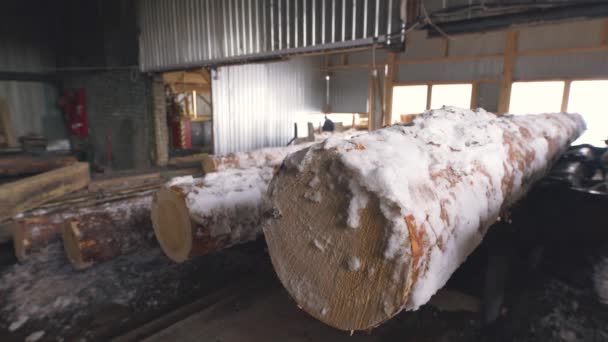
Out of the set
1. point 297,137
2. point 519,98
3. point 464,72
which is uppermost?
point 464,72

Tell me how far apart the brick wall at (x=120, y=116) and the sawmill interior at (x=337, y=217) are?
219 mm

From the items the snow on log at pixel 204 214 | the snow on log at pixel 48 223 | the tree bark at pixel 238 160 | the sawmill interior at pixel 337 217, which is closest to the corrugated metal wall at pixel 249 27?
the sawmill interior at pixel 337 217

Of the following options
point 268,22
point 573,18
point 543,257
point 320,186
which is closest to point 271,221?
point 320,186

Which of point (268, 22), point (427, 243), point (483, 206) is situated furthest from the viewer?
point (268, 22)

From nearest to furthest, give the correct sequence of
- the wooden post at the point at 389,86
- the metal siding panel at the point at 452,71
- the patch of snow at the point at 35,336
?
the patch of snow at the point at 35,336 < the metal siding panel at the point at 452,71 < the wooden post at the point at 389,86

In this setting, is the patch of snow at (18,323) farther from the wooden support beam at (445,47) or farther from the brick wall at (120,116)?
the wooden support beam at (445,47)

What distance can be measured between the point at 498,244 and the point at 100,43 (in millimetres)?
11524

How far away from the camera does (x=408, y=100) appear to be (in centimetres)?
1320

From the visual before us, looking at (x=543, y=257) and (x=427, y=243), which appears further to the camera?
(x=543, y=257)

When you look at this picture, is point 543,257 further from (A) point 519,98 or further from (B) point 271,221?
(A) point 519,98

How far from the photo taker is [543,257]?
11.2 feet

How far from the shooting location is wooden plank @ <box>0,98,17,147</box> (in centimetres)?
1138

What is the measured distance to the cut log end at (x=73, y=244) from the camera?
129 inches

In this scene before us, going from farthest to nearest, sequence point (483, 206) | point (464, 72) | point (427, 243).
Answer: point (464, 72) → point (483, 206) → point (427, 243)
